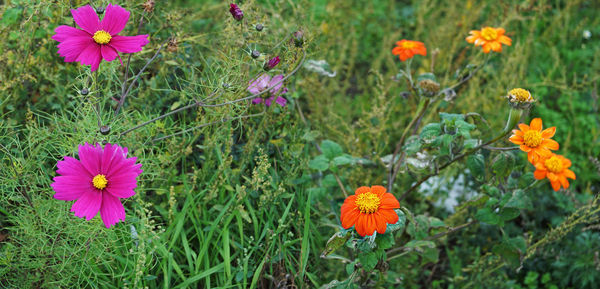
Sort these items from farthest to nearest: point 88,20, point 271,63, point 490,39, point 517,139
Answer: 1. point 490,39
2. point 517,139
3. point 271,63
4. point 88,20

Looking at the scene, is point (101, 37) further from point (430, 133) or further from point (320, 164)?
point (430, 133)

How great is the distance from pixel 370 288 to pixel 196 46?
123 centimetres

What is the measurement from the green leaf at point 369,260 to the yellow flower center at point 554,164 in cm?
62

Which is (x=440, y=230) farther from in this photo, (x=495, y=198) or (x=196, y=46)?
(x=196, y=46)

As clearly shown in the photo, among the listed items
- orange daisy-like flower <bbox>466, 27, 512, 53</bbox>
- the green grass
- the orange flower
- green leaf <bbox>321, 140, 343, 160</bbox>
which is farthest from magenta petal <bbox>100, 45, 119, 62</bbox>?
orange daisy-like flower <bbox>466, 27, 512, 53</bbox>

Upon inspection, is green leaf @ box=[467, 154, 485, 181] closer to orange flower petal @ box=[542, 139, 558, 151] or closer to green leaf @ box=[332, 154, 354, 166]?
orange flower petal @ box=[542, 139, 558, 151]

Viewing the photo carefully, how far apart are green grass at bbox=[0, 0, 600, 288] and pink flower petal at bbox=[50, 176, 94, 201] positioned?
21cm

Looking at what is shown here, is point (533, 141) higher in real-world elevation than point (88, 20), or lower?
lower

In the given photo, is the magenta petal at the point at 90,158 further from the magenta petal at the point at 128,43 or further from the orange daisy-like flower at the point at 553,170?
the orange daisy-like flower at the point at 553,170

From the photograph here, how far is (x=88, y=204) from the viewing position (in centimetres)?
124

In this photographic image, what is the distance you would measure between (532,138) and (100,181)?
1212 millimetres

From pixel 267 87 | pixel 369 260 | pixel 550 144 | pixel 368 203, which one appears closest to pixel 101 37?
pixel 267 87

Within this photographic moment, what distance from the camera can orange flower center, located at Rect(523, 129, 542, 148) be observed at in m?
1.53

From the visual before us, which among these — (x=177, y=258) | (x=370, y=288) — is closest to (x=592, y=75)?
(x=370, y=288)
